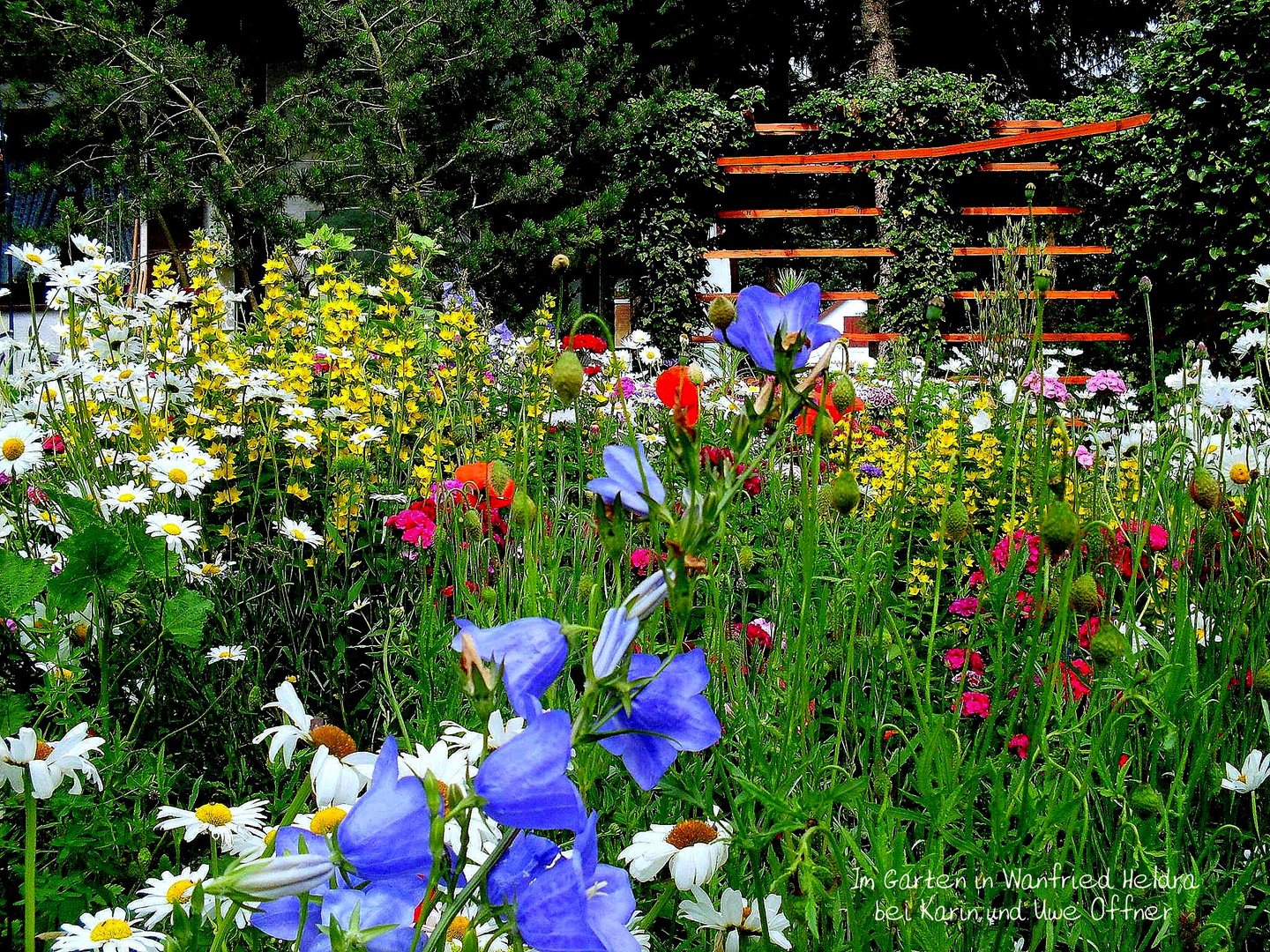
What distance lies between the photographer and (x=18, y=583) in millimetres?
1280

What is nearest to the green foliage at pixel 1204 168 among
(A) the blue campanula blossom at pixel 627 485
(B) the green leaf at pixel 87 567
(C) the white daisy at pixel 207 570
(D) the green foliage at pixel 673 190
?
(D) the green foliage at pixel 673 190

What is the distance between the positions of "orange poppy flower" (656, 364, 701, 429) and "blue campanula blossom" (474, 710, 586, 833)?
0.18 m

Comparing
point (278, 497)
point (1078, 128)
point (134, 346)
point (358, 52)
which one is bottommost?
point (278, 497)

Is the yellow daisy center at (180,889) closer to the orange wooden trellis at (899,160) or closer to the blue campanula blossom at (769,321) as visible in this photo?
the blue campanula blossom at (769,321)

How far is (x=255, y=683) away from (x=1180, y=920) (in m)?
1.42

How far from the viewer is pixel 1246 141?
5.79 meters

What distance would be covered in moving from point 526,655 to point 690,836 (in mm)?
575

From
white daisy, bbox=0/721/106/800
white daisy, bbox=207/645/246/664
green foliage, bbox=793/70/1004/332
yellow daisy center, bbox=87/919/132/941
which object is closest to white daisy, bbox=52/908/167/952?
yellow daisy center, bbox=87/919/132/941

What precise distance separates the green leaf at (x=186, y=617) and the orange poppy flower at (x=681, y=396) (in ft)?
2.74

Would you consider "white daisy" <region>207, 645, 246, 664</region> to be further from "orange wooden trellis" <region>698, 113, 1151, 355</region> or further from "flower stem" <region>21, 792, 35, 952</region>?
"orange wooden trellis" <region>698, 113, 1151, 355</region>

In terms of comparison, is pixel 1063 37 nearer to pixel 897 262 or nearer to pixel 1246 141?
pixel 897 262

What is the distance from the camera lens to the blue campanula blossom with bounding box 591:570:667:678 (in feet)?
1.45

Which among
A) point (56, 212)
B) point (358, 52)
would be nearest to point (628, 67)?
point (358, 52)

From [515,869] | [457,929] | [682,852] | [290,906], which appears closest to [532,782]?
[515,869]
